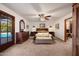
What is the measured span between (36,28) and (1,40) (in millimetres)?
9623

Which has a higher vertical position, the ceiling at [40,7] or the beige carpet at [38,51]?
the ceiling at [40,7]

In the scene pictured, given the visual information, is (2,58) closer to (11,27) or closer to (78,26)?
(78,26)

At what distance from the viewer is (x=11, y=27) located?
6.77 metres

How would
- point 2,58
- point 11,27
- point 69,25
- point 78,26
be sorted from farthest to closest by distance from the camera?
point 69,25 → point 11,27 → point 78,26 → point 2,58

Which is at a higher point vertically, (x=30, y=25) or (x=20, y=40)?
(x=30, y=25)

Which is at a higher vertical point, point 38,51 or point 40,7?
point 40,7

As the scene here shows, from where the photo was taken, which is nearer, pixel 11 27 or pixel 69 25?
pixel 11 27

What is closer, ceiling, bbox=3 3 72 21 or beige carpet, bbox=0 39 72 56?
beige carpet, bbox=0 39 72 56

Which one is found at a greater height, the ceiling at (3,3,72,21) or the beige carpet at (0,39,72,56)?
the ceiling at (3,3,72,21)

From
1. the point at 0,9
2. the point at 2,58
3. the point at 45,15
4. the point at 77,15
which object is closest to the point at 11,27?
the point at 0,9

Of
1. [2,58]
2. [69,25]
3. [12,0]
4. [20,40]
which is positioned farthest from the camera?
[69,25]

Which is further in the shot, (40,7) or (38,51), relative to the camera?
(40,7)

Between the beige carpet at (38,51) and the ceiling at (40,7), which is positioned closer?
the beige carpet at (38,51)

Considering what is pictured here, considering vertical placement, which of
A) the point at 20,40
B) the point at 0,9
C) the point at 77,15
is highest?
the point at 0,9
